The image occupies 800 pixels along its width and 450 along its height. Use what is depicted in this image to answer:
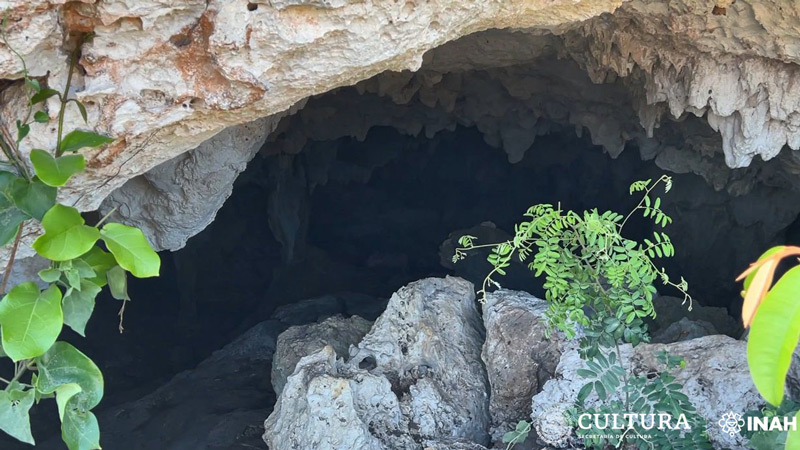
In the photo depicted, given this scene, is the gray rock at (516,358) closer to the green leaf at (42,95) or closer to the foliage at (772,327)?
the green leaf at (42,95)

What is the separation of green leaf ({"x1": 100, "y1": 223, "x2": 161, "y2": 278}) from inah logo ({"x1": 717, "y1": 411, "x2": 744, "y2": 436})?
67.8 inches

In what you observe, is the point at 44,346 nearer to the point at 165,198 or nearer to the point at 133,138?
the point at 133,138

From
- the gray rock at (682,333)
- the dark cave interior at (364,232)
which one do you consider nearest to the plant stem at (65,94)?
the dark cave interior at (364,232)

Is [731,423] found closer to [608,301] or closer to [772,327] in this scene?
[608,301]

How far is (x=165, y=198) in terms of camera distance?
2.73 meters

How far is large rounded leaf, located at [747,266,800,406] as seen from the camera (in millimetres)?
591

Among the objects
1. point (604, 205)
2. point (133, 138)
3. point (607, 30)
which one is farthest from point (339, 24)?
point (604, 205)

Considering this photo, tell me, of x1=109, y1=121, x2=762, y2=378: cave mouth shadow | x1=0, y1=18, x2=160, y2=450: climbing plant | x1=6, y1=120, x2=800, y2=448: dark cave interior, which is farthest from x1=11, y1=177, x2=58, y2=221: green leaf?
x1=109, y1=121, x2=762, y2=378: cave mouth shadow

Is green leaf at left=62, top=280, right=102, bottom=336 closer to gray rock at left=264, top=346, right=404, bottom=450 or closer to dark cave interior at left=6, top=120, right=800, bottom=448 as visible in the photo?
gray rock at left=264, top=346, right=404, bottom=450

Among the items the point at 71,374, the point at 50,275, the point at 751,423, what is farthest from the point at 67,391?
the point at 751,423

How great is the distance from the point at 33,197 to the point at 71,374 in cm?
36

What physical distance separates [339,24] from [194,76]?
0.39 m

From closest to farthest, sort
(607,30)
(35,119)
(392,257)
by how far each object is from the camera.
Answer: (35,119) → (607,30) → (392,257)

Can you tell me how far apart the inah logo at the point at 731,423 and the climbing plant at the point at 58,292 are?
1719mm
